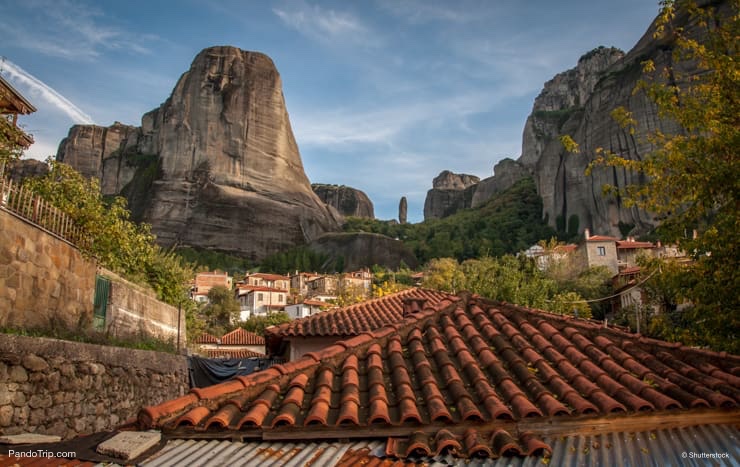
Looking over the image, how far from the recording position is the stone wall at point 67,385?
7.78 metres

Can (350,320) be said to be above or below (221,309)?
below

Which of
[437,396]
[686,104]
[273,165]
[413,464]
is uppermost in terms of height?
[273,165]

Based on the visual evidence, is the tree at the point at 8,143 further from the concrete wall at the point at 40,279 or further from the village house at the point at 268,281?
the village house at the point at 268,281

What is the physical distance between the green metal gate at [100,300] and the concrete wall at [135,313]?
0.36ft

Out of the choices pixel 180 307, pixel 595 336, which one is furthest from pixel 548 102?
pixel 595 336

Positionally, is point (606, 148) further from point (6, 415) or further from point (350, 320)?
point (6, 415)

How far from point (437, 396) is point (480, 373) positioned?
662 mm

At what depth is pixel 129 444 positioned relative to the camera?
4.20 meters

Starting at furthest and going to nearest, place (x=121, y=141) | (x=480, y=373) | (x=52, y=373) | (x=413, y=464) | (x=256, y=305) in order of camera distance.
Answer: (x=121, y=141)
(x=256, y=305)
(x=52, y=373)
(x=480, y=373)
(x=413, y=464)

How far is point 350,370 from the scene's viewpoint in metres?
5.12

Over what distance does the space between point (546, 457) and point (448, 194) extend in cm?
17809

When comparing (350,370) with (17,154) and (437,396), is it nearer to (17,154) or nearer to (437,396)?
(437,396)

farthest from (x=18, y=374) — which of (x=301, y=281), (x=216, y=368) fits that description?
(x=301, y=281)

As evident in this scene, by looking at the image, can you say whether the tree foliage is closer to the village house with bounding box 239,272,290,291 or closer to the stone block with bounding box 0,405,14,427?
the stone block with bounding box 0,405,14,427
